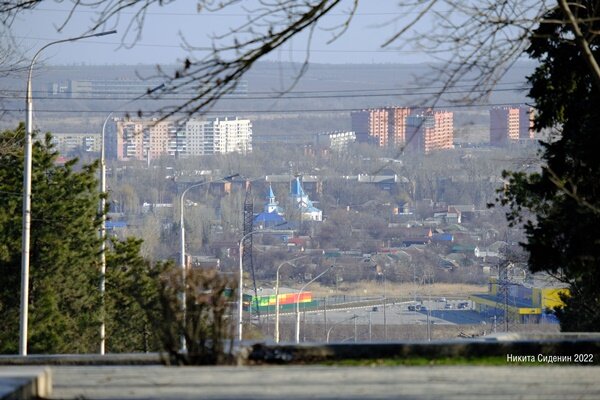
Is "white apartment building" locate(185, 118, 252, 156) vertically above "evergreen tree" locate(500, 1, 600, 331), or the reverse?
"white apartment building" locate(185, 118, 252, 156)

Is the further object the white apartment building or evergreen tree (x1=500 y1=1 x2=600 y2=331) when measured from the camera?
the white apartment building

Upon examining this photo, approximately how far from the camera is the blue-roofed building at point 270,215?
10631cm

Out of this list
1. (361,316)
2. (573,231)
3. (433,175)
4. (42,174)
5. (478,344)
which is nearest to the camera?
(478,344)

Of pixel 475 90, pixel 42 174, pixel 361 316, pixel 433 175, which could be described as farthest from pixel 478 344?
pixel 433 175

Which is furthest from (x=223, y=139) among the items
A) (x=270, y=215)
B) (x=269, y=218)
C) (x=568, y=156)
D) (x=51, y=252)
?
(x=568, y=156)

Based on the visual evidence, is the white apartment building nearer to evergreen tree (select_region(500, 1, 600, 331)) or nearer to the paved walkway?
evergreen tree (select_region(500, 1, 600, 331))

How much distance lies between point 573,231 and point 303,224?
94396 millimetres

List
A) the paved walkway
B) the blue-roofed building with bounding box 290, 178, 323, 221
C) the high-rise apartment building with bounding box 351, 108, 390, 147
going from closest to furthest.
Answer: the paved walkway
the high-rise apartment building with bounding box 351, 108, 390, 147
the blue-roofed building with bounding box 290, 178, 323, 221

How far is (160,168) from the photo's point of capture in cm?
12481

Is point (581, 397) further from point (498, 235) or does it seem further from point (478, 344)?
point (498, 235)

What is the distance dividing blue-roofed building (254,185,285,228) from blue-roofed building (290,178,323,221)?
83.9 inches

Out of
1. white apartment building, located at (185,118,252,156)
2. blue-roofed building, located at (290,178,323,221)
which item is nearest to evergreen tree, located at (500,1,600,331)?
blue-roofed building, located at (290,178,323,221)

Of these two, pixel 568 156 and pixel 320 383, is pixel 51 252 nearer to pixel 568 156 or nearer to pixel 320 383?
pixel 568 156

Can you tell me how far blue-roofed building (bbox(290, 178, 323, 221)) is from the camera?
11212 cm
